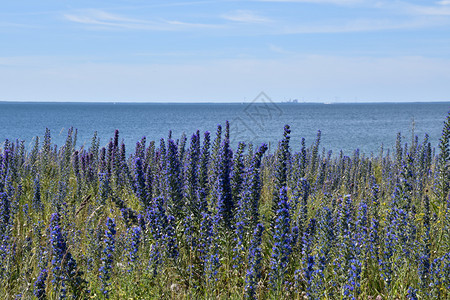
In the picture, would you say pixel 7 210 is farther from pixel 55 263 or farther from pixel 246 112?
pixel 246 112

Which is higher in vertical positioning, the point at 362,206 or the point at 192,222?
the point at 362,206

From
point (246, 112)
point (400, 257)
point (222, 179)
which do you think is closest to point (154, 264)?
point (222, 179)

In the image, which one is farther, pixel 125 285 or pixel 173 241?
pixel 173 241

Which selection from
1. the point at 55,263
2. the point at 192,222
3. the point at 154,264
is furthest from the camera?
the point at 192,222

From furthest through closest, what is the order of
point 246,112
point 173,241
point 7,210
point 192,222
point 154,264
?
point 246,112 < point 192,222 < point 7,210 < point 173,241 < point 154,264

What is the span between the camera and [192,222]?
608 centimetres

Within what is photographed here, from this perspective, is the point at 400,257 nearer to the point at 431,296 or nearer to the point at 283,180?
the point at 431,296

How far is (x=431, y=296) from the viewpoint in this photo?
453 centimetres

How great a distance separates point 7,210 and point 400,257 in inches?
199

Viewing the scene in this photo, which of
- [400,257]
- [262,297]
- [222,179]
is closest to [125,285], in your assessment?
[262,297]

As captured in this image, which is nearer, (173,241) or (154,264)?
(154,264)

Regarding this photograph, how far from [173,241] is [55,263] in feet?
4.41

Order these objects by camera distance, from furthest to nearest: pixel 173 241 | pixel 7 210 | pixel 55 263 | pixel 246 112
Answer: pixel 246 112
pixel 7 210
pixel 173 241
pixel 55 263

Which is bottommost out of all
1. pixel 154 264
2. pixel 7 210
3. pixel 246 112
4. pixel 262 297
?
pixel 262 297
